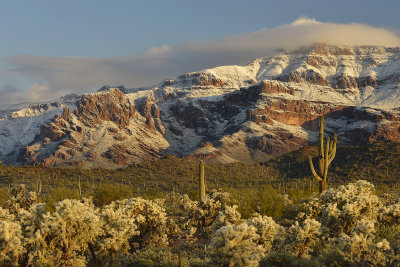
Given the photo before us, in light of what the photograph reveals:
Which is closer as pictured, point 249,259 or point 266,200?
point 249,259

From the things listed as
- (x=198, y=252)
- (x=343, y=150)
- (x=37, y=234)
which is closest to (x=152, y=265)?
(x=198, y=252)

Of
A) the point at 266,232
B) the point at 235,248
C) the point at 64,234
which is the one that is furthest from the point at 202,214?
the point at 235,248

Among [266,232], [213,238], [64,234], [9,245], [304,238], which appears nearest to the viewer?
[213,238]

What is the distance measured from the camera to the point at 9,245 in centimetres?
1598

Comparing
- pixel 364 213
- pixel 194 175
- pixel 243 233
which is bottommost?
pixel 194 175

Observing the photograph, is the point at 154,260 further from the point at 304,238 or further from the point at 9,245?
the point at 304,238

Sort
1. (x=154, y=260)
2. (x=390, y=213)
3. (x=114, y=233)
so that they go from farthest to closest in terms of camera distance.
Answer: (x=390, y=213) → (x=154, y=260) → (x=114, y=233)

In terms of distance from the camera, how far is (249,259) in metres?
14.0

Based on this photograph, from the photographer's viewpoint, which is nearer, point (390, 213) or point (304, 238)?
point (304, 238)

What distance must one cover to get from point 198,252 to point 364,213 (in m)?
8.99

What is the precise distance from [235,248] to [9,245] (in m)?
9.01

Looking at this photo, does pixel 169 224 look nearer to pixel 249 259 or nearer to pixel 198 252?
pixel 198 252

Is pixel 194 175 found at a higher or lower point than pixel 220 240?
lower

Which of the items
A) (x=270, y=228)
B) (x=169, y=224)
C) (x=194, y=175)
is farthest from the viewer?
(x=194, y=175)
